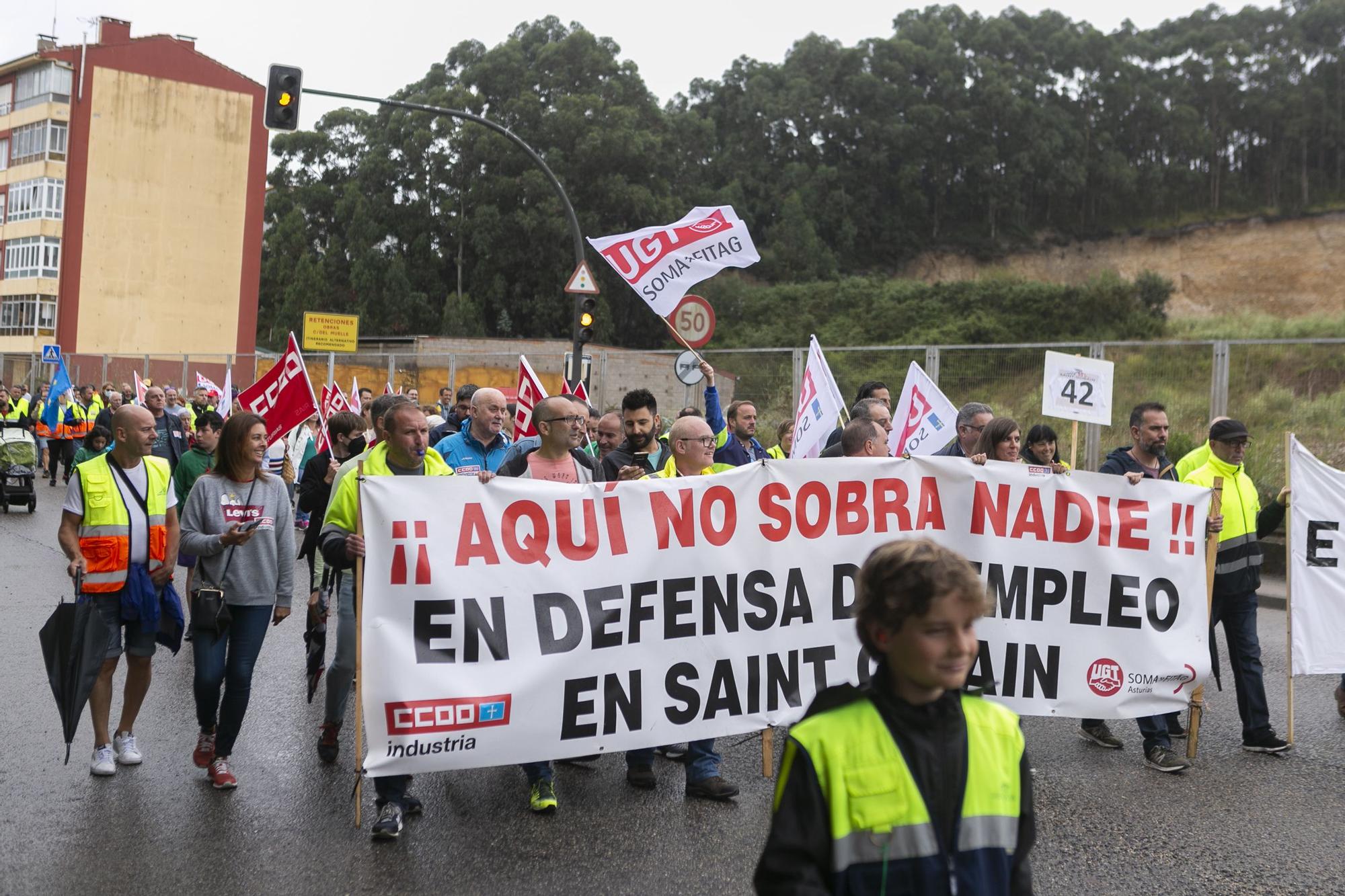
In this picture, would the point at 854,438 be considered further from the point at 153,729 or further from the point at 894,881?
the point at 894,881

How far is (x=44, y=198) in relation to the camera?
174 feet

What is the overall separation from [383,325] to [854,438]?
47.0 metres

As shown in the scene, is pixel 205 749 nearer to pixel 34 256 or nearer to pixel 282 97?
pixel 282 97

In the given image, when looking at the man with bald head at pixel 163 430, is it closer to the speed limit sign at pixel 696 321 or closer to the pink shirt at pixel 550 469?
the speed limit sign at pixel 696 321

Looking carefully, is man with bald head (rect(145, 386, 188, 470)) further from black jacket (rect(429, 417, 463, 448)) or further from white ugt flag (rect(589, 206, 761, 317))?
white ugt flag (rect(589, 206, 761, 317))

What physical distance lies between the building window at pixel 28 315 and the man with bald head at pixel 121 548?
172 ft

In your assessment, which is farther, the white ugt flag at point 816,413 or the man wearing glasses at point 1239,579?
the white ugt flag at point 816,413

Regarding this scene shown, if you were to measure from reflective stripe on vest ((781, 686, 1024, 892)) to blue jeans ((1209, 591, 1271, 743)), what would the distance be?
4.94m

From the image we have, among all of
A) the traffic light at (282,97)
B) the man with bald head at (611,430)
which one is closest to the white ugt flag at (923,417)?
the man with bald head at (611,430)

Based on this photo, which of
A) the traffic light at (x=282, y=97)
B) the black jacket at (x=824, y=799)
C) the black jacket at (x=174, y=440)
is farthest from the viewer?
the traffic light at (x=282, y=97)

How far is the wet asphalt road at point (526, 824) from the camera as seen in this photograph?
188 inches

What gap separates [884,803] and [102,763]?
189 inches

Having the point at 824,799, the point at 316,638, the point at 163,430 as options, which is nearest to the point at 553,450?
the point at 316,638

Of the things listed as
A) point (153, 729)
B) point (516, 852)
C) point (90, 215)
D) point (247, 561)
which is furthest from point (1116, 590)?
point (90, 215)
